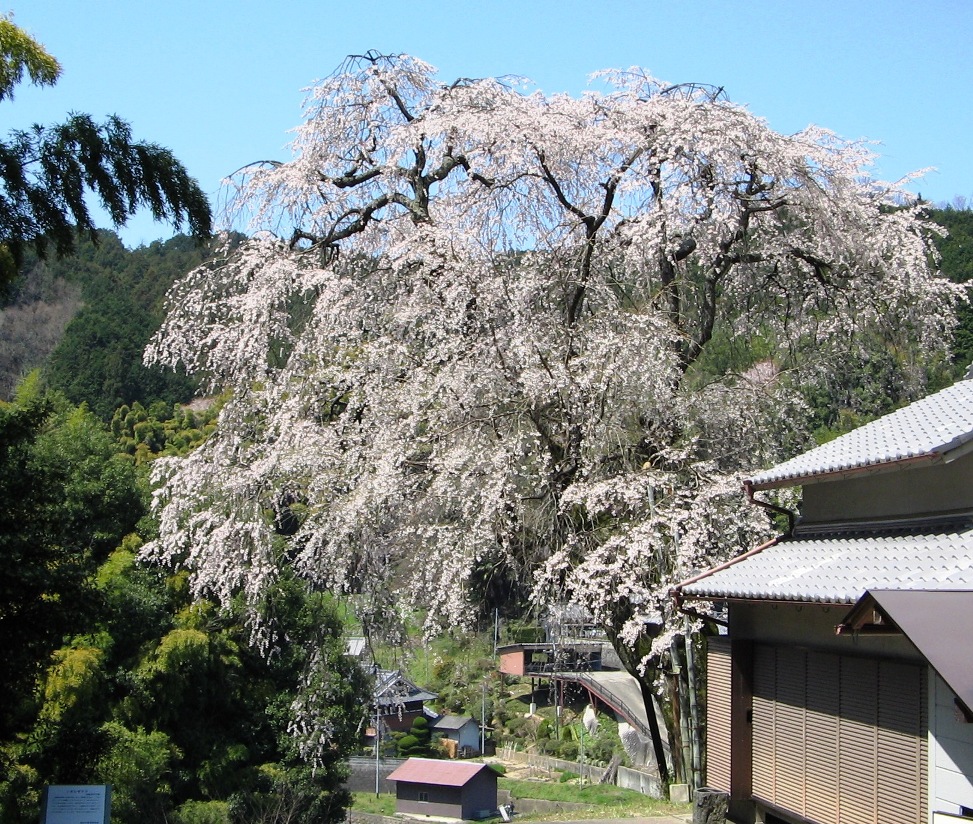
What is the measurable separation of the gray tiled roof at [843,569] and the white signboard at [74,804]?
182 inches

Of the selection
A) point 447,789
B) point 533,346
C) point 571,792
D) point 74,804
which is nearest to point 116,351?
point 447,789

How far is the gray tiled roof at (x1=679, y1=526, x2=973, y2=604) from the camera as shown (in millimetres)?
6051

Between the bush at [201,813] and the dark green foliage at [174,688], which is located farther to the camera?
the bush at [201,813]

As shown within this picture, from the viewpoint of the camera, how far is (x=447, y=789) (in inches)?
1075

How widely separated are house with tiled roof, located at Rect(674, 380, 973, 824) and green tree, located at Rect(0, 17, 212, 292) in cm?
554

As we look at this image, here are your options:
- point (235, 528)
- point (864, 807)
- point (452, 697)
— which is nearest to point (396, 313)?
point (235, 528)

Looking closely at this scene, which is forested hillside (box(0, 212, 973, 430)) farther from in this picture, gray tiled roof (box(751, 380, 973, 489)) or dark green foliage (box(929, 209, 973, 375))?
gray tiled roof (box(751, 380, 973, 489))

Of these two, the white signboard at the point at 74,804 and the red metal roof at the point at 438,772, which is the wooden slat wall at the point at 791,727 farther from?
the red metal roof at the point at 438,772

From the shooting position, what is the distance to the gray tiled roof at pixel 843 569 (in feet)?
19.9

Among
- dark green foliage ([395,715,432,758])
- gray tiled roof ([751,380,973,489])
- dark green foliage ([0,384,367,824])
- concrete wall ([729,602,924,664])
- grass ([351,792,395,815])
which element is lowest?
grass ([351,792,395,815])

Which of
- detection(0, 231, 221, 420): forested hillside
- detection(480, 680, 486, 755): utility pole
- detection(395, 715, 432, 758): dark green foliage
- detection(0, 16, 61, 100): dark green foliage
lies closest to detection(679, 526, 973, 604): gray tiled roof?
detection(0, 16, 61, 100): dark green foliage

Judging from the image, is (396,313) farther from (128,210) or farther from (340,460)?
(128,210)

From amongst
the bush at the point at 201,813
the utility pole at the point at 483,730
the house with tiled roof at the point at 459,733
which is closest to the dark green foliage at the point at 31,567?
the bush at the point at 201,813

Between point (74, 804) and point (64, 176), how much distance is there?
465 cm
